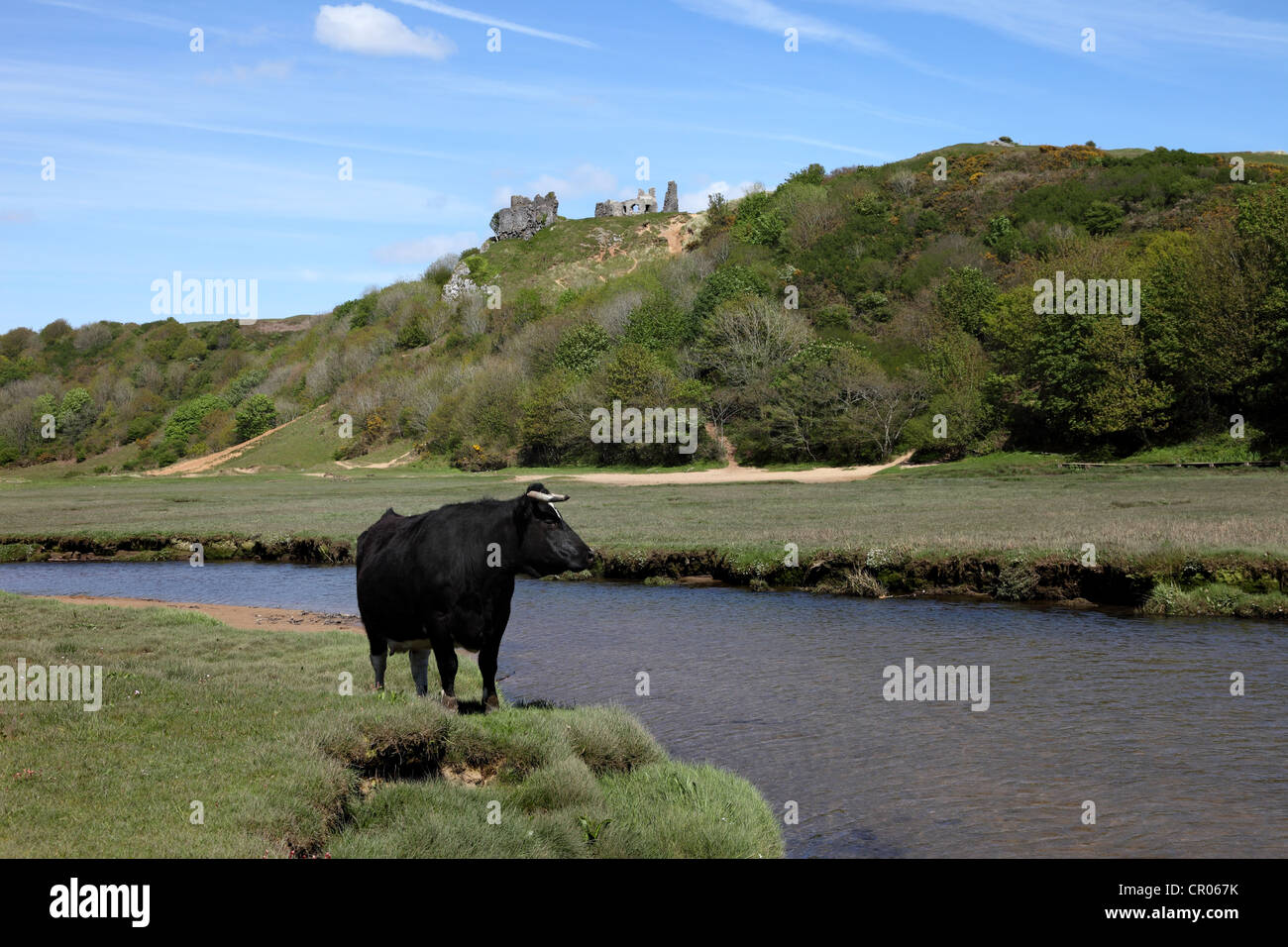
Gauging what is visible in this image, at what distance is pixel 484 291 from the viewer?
193 meters

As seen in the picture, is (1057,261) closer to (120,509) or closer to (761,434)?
(761,434)

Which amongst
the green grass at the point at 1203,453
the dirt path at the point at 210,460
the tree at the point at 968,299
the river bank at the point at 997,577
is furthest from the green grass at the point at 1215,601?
the dirt path at the point at 210,460

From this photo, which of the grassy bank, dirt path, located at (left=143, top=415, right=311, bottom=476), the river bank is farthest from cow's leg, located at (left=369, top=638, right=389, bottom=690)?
dirt path, located at (left=143, top=415, right=311, bottom=476)

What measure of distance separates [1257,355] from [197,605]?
6270 cm

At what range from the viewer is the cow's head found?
12.6 metres

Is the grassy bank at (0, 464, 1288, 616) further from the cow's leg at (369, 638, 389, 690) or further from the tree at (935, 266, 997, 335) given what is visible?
the tree at (935, 266, 997, 335)

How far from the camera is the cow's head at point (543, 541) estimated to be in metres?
12.6

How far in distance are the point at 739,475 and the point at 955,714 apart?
68.6m

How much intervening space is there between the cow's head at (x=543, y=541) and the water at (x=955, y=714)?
11.6 ft

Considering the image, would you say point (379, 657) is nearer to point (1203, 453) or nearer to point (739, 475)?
point (1203, 453)

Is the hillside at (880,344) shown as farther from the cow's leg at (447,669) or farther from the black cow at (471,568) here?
the cow's leg at (447,669)

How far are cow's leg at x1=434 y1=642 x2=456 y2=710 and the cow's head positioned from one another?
1431mm
